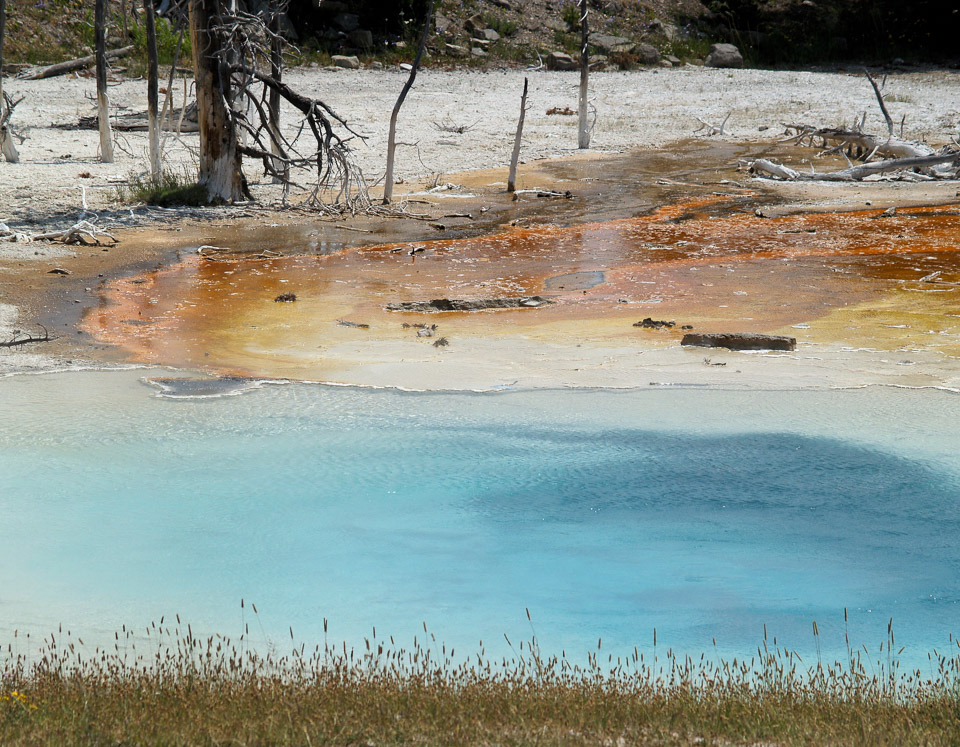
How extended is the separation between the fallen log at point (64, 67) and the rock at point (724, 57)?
54.4 ft

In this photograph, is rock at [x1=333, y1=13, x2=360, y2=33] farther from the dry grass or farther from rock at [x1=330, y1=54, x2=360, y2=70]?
the dry grass

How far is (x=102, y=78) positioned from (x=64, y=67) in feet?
34.6

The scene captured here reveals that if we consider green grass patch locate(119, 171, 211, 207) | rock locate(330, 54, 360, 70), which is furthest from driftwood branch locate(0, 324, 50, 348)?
rock locate(330, 54, 360, 70)

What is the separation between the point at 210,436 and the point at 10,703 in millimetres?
3353

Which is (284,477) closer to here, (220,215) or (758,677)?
(758,677)

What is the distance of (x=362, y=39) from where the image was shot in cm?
3000

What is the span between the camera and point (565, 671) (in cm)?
375

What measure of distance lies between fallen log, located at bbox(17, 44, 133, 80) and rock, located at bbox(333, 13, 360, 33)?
6849mm

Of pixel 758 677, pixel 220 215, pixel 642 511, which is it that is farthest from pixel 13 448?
pixel 220 215

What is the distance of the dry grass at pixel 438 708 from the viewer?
290 cm

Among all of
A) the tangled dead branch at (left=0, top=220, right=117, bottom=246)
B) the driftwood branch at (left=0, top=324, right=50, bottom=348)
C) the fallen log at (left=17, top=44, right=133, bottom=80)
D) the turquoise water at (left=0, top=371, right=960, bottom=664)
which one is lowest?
the turquoise water at (left=0, top=371, right=960, bottom=664)

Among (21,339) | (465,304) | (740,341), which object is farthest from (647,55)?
(21,339)

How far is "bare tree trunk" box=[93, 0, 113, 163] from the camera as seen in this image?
15.3 m

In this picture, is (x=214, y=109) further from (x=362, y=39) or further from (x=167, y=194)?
(x=362, y=39)
